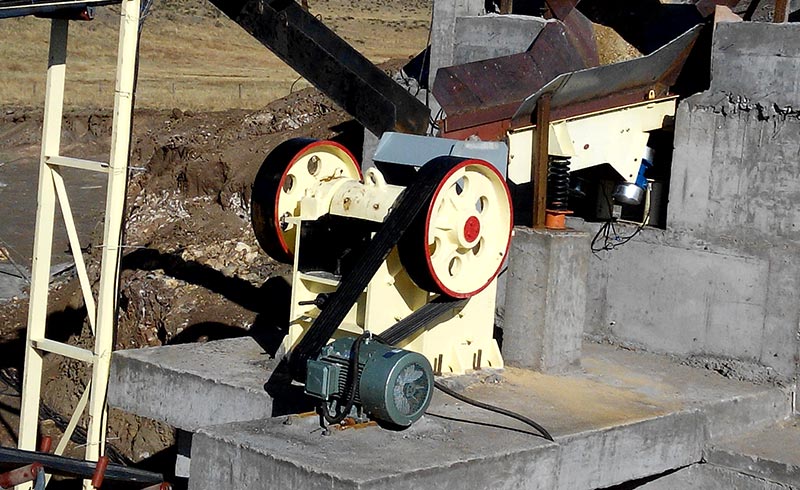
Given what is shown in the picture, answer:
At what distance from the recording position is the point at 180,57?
4066 centimetres

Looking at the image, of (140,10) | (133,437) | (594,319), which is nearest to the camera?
(140,10)

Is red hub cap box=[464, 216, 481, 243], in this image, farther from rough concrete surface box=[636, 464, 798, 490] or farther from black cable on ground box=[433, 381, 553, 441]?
rough concrete surface box=[636, 464, 798, 490]

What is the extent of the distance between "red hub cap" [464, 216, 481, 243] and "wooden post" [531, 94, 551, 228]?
53.6 inches

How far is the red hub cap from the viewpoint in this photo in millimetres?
8859

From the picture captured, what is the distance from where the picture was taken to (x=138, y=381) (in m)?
9.97

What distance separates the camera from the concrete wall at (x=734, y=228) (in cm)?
1004

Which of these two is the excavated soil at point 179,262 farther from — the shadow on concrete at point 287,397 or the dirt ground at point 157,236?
the shadow on concrete at point 287,397

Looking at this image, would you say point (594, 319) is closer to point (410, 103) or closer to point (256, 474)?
point (410, 103)

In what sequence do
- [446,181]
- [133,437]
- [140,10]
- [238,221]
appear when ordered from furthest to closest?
[238,221]
[133,437]
[140,10]
[446,181]

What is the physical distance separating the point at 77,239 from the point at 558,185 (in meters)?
3.80

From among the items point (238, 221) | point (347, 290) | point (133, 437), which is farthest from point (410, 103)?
point (238, 221)

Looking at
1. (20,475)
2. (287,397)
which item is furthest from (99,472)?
(287,397)

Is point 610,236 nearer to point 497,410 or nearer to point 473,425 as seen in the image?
point 497,410

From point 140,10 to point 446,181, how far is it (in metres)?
2.99
